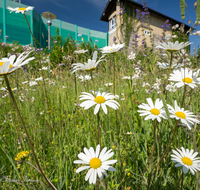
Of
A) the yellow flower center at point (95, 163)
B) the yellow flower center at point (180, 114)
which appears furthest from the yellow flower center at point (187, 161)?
the yellow flower center at point (95, 163)

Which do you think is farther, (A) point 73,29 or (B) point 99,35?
(B) point 99,35

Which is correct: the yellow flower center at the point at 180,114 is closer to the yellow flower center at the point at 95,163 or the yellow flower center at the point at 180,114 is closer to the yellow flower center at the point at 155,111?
the yellow flower center at the point at 155,111

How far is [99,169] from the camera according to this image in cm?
50

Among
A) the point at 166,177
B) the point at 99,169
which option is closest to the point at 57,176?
the point at 99,169

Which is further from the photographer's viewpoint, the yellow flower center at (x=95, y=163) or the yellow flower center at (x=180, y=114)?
the yellow flower center at (x=180, y=114)

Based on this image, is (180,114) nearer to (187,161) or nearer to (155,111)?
(155,111)

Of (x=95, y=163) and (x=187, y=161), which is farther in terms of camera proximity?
(x=187, y=161)

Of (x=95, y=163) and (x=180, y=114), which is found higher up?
(x=180, y=114)

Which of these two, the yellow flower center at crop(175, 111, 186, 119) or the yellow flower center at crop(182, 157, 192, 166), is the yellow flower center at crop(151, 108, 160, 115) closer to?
the yellow flower center at crop(175, 111, 186, 119)

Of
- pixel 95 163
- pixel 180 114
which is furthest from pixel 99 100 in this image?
pixel 180 114

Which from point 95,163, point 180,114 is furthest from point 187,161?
point 95,163

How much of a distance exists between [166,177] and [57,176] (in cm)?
70

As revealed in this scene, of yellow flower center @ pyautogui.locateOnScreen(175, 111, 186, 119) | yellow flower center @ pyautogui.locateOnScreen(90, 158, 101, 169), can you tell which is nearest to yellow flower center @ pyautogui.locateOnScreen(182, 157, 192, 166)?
yellow flower center @ pyautogui.locateOnScreen(175, 111, 186, 119)

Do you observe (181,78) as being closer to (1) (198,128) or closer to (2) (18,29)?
(1) (198,128)
